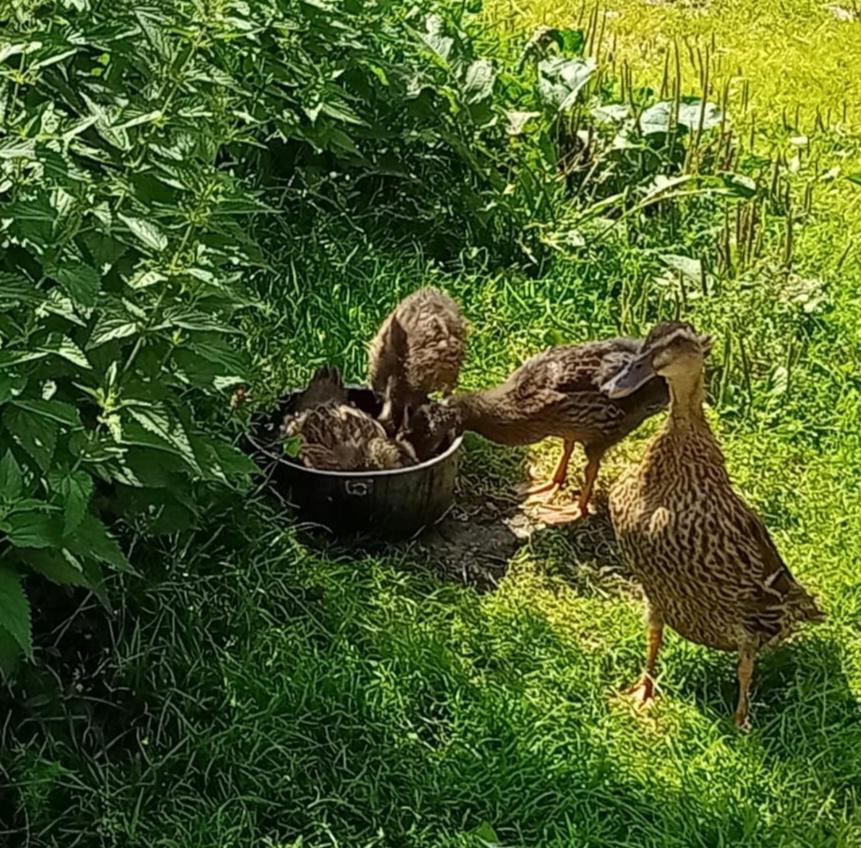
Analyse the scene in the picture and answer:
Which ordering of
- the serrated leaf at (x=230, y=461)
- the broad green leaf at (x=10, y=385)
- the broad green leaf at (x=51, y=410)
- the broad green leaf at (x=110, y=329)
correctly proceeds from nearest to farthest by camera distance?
the broad green leaf at (x=10, y=385), the broad green leaf at (x=51, y=410), the broad green leaf at (x=110, y=329), the serrated leaf at (x=230, y=461)

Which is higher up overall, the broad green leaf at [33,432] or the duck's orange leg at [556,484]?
the broad green leaf at [33,432]

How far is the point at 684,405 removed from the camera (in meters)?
4.16

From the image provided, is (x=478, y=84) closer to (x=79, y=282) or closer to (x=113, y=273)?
(x=113, y=273)

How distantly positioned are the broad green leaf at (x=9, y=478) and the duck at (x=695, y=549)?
64.7 inches

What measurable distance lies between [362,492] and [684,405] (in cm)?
92

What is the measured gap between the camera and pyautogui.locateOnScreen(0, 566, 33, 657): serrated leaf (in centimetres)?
309

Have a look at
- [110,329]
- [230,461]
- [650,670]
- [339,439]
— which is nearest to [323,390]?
[339,439]

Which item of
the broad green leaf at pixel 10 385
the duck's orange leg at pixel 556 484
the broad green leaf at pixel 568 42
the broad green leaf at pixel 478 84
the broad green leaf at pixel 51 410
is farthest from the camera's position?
the broad green leaf at pixel 568 42

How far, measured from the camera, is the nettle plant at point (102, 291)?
314cm

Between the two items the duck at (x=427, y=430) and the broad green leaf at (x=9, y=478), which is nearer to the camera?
the broad green leaf at (x=9, y=478)

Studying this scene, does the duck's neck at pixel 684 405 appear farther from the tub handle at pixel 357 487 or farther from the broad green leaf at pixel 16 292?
the broad green leaf at pixel 16 292

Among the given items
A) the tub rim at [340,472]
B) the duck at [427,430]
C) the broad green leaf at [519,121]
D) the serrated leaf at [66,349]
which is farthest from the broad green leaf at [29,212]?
the broad green leaf at [519,121]

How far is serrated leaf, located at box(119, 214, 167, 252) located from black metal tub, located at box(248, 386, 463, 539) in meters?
1.29

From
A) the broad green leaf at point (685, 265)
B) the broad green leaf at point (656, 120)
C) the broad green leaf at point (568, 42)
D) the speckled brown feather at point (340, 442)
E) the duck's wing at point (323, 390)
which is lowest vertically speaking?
the speckled brown feather at point (340, 442)
